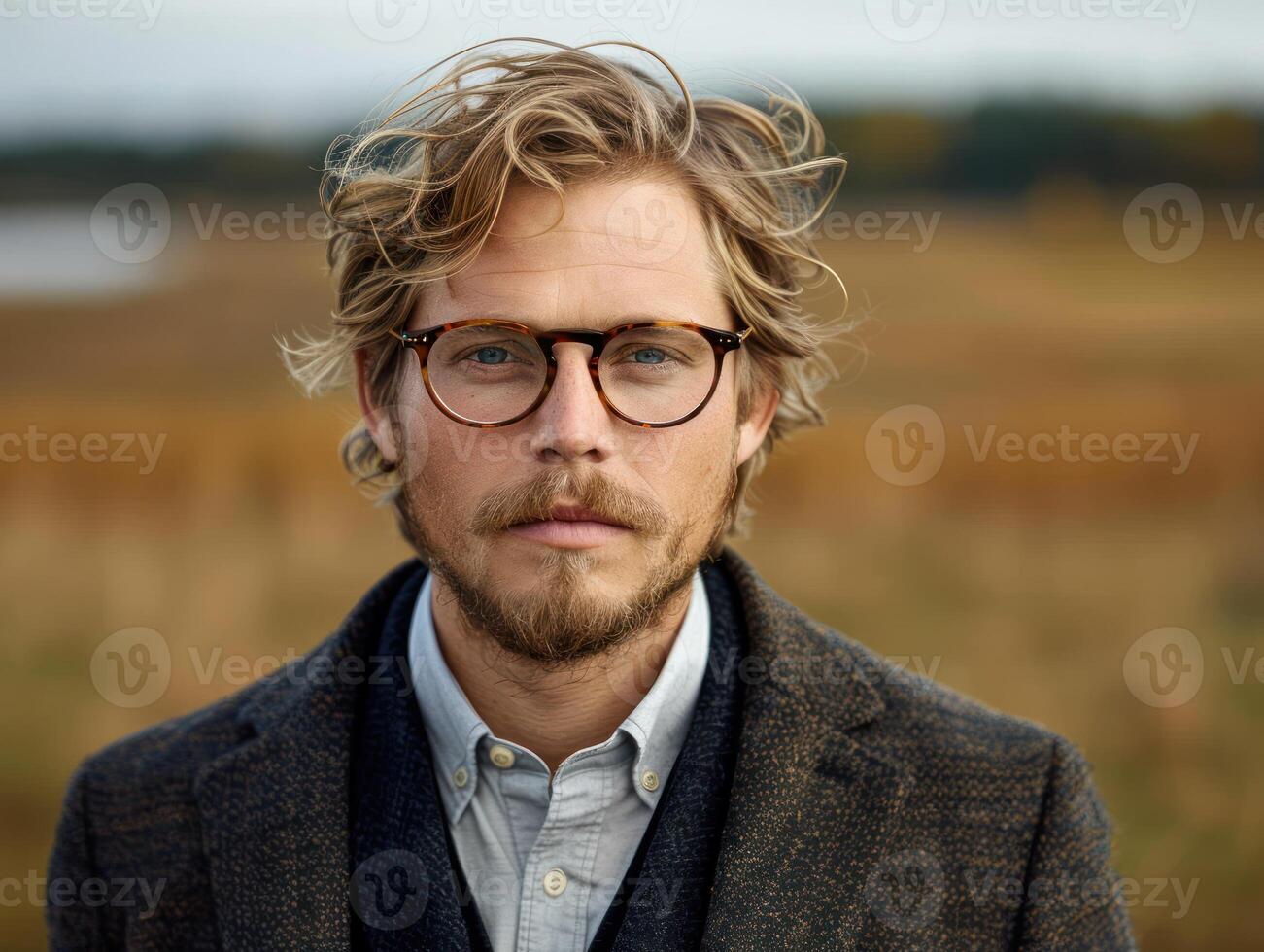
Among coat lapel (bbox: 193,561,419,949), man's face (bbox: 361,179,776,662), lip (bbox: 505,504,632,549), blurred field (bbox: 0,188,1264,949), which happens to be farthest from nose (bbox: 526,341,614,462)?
blurred field (bbox: 0,188,1264,949)

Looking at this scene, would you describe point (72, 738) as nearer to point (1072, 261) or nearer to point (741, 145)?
point (741, 145)

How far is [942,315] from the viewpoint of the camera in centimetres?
1081

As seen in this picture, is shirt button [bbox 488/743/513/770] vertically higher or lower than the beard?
lower

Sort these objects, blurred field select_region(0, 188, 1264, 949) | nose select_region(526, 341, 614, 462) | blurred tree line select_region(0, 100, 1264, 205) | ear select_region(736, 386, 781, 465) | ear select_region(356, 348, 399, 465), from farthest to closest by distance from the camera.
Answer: blurred tree line select_region(0, 100, 1264, 205), blurred field select_region(0, 188, 1264, 949), ear select_region(736, 386, 781, 465), ear select_region(356, 348, 399, 465), nose select_region(526, 341, 614, 462)

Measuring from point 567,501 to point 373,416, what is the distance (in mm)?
803

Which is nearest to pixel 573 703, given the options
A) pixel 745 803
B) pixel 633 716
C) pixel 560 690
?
pixel 560 690

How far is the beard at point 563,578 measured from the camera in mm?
2283

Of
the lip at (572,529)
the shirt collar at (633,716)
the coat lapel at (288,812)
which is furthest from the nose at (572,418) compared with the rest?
the coat lapel at (288,812)

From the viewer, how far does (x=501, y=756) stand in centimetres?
246

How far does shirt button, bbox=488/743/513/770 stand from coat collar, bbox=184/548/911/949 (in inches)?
14.0

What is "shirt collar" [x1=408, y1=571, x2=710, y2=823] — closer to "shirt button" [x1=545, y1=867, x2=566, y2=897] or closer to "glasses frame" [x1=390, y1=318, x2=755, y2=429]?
"shirt button" [x1=545, y1=867, x2=566, y2=897]

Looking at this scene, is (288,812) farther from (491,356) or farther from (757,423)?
(757,423)

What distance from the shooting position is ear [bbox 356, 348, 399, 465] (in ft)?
9.05

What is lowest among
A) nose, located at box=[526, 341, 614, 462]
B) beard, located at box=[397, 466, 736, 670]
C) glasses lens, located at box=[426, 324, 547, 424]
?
beard, located at box=[397, 466, 736, 670]
